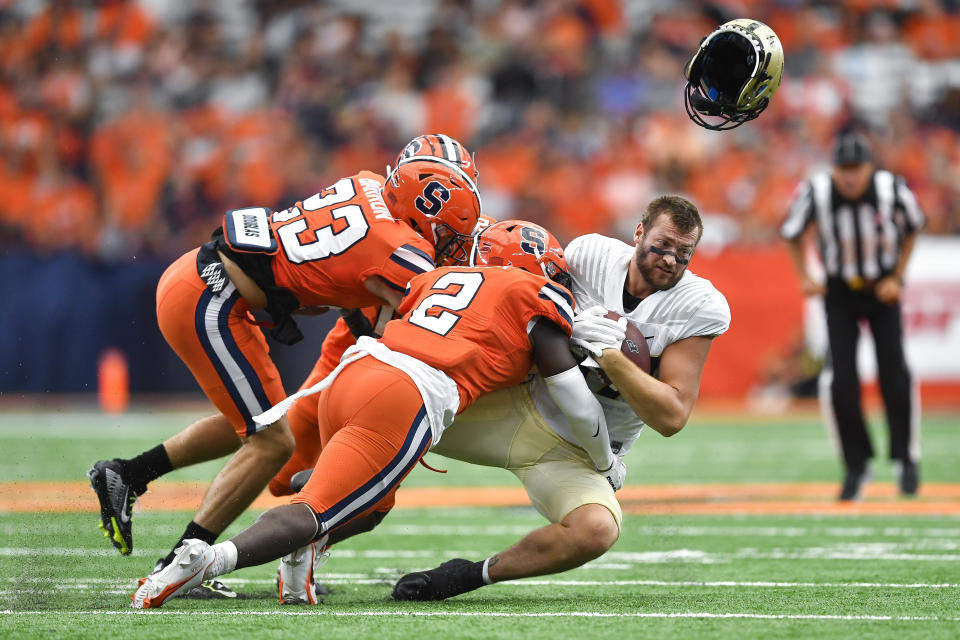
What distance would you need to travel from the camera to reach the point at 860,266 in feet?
24.0

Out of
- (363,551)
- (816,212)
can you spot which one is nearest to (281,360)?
(816,212)

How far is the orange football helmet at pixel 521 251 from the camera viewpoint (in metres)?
4.19

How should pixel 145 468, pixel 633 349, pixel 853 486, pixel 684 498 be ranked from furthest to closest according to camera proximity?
pixel 684 498 → pixel 853 486 → pixel 145 468 → pixel 633 349

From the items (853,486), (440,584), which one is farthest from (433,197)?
(853,486)

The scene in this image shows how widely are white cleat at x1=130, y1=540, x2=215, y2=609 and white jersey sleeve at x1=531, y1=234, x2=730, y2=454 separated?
120 centimetres

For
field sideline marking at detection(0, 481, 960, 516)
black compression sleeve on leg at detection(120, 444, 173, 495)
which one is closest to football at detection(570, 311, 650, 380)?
black compression sleeve on leg at detection(120, 444, 173, 495)

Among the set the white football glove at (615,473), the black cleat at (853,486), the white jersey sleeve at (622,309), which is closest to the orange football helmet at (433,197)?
the white jersey sleeve at (622,309)

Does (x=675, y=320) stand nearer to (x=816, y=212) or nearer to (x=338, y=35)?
(x=816, y=212)

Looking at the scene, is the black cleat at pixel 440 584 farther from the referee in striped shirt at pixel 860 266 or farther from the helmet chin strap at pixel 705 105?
the referee in striped shirt at pixel 860 266

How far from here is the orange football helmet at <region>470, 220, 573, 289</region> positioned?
165 inches

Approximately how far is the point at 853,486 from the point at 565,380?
3560 mm

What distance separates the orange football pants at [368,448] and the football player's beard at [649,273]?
96 cm

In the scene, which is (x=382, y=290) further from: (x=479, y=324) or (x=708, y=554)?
(x=708, y=554)

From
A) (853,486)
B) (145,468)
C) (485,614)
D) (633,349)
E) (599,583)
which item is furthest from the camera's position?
(853,486)
